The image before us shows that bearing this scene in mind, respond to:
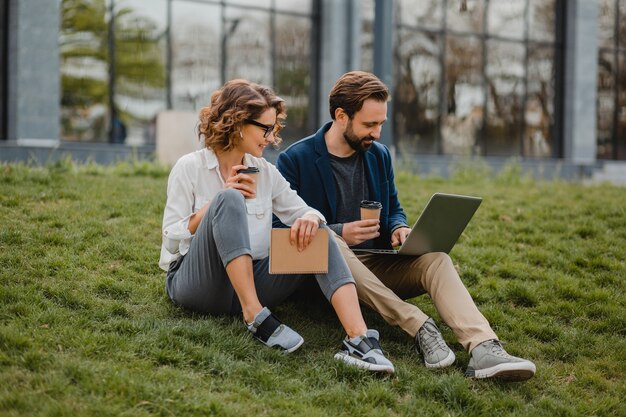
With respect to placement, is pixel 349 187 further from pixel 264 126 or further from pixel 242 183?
pixel 242 183

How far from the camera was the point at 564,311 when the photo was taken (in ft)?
17.1

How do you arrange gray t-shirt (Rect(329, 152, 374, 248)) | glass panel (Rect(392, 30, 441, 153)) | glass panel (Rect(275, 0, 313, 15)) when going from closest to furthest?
1. gray t-shirt (Rect(329, 152, 374, 248))
2. glass panel (Rect(275, 0, 313, 15))
3. glass panel (Rect(392, 30, 441, 153))

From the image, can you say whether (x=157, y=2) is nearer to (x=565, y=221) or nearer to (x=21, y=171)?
(x=21, y=171)

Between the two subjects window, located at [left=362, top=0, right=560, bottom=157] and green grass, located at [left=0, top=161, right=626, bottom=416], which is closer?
green grass, located at [left=0, top=161, right=626, bottom=416]

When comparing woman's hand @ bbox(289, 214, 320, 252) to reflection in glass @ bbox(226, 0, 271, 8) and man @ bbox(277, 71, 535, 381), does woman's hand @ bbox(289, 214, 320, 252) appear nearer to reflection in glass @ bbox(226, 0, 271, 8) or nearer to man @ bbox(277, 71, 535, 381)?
man @ bbox(277, 71, 535, 381)

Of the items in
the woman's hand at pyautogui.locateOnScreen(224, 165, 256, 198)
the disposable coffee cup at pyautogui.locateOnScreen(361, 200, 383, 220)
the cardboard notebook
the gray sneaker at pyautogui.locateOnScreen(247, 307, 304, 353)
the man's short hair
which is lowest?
the gray sneaker at pyautogui.locateOnScreen(247, 307, 304, 353)

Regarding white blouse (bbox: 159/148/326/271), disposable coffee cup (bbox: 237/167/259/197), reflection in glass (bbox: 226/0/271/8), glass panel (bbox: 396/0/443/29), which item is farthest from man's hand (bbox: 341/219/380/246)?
glass panel (bbox: 396/0/443/29)

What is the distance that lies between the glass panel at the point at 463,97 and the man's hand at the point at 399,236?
13613 mm

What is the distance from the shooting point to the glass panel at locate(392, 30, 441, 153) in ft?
57.0

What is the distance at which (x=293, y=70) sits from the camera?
16.6 meters

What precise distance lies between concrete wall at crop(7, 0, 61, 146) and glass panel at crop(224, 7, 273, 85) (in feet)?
12.3

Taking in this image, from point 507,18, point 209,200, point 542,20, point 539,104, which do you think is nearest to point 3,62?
point 209,200

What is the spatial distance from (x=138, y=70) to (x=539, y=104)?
10228 millimetres

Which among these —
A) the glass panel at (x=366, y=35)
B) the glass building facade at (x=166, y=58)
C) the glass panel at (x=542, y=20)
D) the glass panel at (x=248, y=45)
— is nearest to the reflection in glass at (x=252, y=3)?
the glass building facade at (x=166, y=58)
